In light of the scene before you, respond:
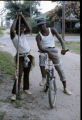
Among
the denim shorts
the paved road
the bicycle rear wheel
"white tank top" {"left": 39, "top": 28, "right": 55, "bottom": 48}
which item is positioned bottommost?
the paved road

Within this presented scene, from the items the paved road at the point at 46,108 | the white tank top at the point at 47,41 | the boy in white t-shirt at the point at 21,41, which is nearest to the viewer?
the paved road at the point at 46,108

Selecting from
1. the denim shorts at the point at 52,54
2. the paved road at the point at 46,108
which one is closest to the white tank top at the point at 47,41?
the denim shorts at the point at 52,54

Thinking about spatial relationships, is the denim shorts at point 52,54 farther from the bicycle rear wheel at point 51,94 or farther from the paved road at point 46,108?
the paved road at point 46,108

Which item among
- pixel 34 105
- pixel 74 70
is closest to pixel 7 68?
pixel 74 70

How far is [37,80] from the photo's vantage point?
7.24m

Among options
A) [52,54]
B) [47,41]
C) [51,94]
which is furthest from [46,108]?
[47,41]

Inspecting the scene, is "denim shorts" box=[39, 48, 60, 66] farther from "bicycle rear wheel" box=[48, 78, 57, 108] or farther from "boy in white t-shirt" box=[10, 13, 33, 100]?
"bicycle rear wheel" box=[48, 78, 57, 108]

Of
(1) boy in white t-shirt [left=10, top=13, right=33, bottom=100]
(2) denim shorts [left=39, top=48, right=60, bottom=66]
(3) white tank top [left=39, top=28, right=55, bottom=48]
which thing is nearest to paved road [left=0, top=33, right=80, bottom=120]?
(1) boy in white t-shirt [left=10, top=13, right=33, bottom=100]

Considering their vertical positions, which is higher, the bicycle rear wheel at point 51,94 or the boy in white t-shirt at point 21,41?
the boy in white t-shirt at point 21,41

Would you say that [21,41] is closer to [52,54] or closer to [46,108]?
[52,54]

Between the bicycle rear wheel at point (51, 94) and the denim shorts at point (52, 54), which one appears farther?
the denim shorts at point (52, 54)

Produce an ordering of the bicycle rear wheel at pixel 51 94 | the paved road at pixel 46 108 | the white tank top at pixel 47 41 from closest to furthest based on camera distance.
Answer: the paved road at pixel 46 108 → the bicycle rear wheel at pixel 51 94 → the white tank top at pixel 47 41

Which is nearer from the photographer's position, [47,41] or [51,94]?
[51,94]

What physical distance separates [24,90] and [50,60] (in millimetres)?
931
